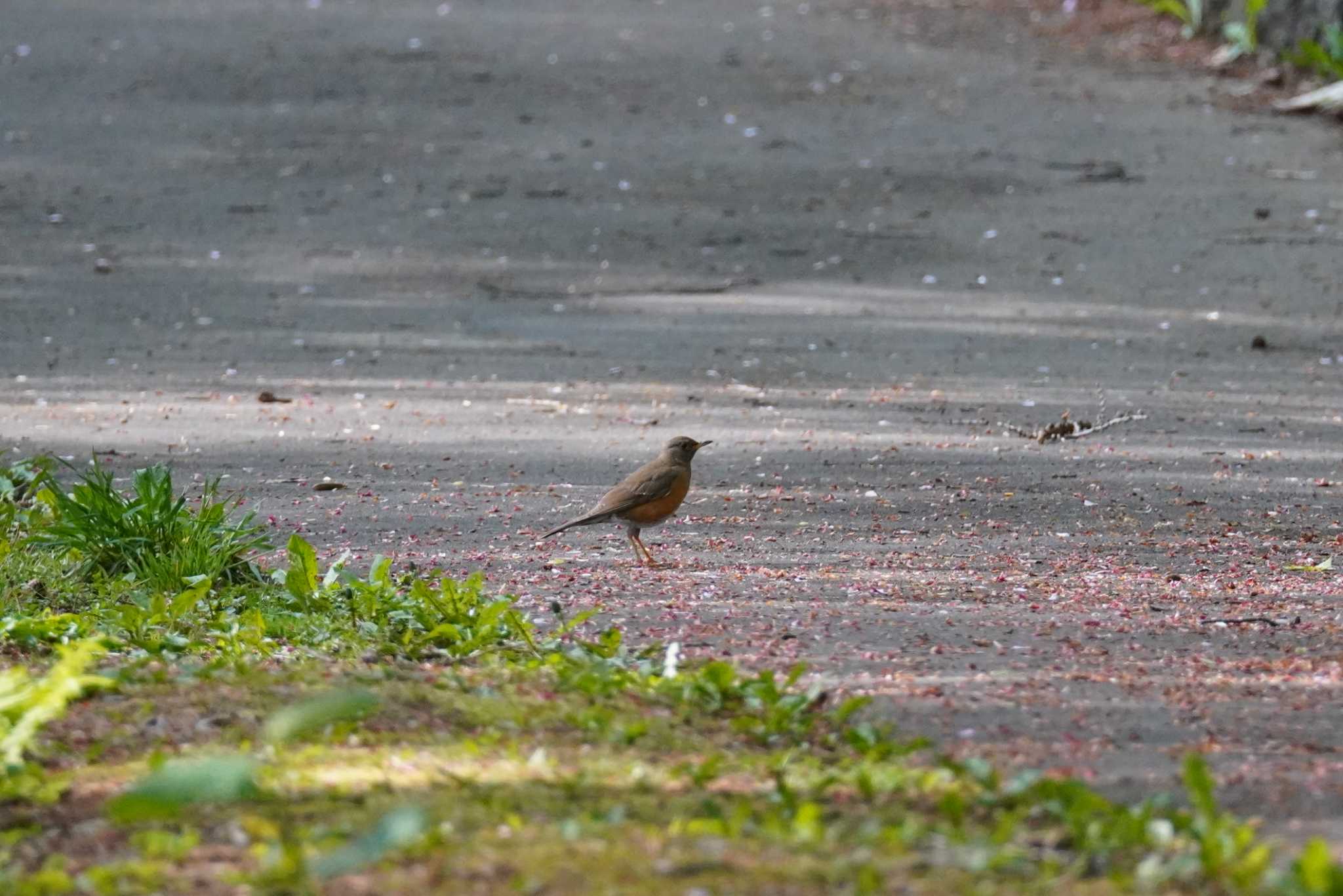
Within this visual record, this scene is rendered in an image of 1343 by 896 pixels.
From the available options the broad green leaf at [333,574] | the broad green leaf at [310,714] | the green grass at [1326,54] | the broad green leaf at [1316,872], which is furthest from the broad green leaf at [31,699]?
the green grass at [1326,54]

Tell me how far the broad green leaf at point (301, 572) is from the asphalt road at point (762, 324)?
72 cm

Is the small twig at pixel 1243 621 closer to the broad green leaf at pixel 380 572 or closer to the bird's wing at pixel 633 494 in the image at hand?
the bird's wing at pixel 633 494

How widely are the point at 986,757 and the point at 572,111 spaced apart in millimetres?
14732

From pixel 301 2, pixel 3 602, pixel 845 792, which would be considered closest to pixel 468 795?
pixel 845 792

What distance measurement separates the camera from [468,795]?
3.73 m

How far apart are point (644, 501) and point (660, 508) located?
113 mm

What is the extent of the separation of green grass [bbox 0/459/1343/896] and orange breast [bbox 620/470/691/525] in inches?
58.5

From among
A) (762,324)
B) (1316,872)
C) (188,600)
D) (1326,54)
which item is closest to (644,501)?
(188,600)

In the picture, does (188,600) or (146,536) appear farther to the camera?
(146,536)

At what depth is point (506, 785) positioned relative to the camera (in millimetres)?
3803

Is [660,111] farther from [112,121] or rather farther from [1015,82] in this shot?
[112,121]

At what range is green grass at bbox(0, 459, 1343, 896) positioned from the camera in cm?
322

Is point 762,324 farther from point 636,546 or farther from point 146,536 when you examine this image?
point 146,536

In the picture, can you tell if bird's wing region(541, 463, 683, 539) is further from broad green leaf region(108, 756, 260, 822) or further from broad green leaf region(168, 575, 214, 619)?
broad green leaf region(108, 756, 260, 822)
